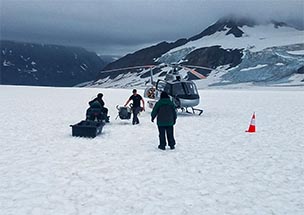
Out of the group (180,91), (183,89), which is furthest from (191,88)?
(180,91)

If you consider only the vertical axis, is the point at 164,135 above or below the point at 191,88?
below

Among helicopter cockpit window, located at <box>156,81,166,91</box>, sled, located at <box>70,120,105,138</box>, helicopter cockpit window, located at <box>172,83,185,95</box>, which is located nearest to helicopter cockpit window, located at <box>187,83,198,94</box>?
helicopter cockpit window, located at <box>172,83,185,95</box>

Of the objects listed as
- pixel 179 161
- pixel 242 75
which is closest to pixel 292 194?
pixel 179 161

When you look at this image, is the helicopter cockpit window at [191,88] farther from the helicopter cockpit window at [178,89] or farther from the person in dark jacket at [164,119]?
the person in dark jacket at [164,119]

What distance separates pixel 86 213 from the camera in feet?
18.3

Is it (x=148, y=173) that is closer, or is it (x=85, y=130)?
(x=148, y=173)

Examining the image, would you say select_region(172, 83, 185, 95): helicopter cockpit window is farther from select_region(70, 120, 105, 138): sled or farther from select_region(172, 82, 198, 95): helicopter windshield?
select_region(70, 120, 105, 138): sled

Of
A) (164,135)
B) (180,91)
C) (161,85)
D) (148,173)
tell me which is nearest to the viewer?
(148,173)

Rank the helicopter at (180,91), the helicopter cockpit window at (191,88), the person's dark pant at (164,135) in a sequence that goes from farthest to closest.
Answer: the helicopter cockpit window at (191,88), the helicopter at (180,91), the person's dark pant at (164,135)

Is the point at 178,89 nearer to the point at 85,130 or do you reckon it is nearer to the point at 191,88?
the point at 191,88

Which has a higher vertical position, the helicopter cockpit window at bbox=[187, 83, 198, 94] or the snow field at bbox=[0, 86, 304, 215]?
the helicopter cockpit window at bbox=[187, 83, 198, 94]

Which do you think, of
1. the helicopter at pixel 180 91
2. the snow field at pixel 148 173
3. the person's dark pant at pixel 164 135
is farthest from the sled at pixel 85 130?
the helicopter at pixel 180 91

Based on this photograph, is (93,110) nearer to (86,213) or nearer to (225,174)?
(225,174)

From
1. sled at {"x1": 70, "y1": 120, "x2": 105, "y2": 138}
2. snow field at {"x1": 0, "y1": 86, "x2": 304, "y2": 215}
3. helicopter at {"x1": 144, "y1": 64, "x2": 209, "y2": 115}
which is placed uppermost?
helicopter at {"x1": 144, "y1": 64, "x2": 209, "y2": 115}
